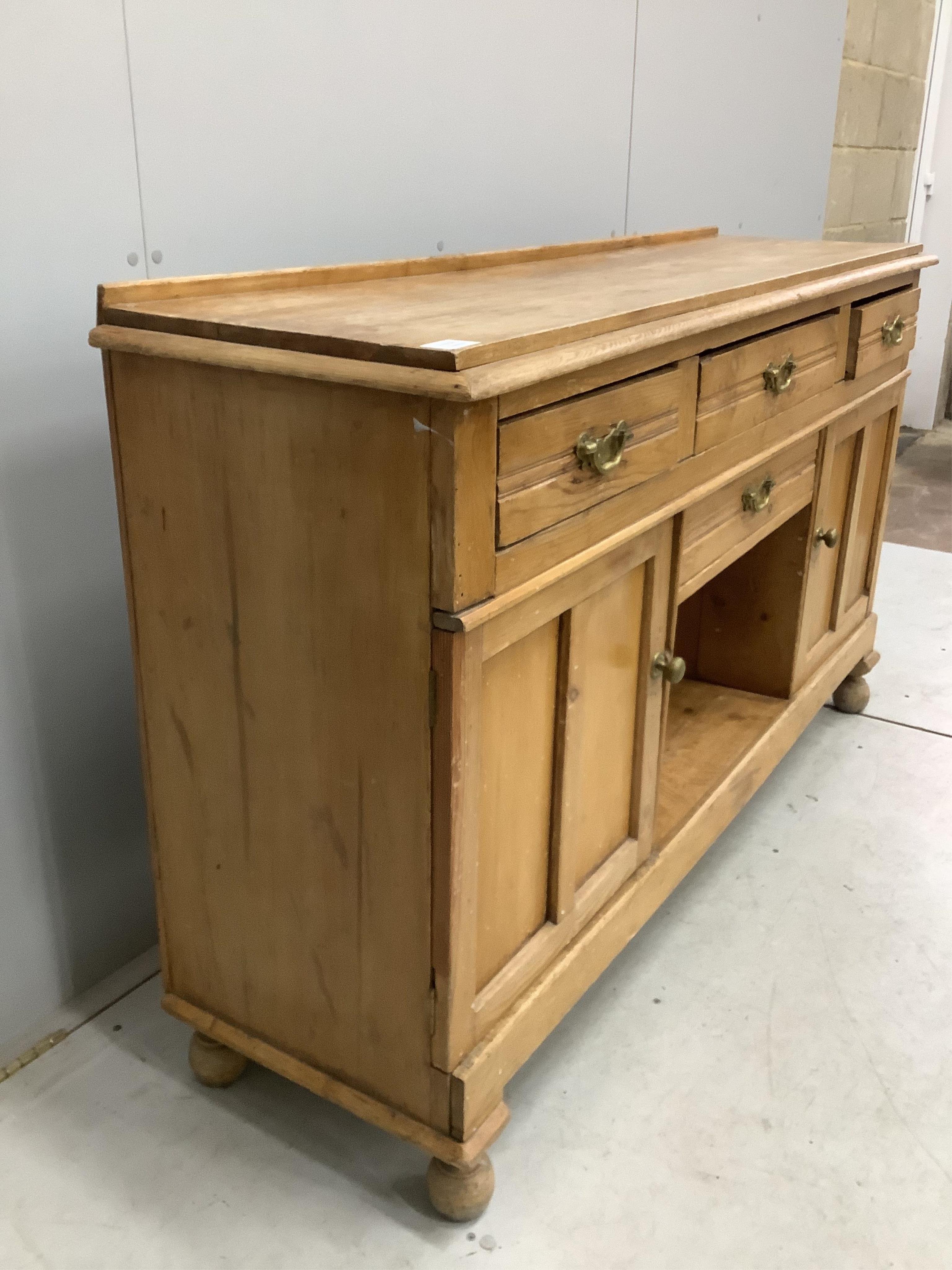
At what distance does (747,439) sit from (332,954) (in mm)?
846

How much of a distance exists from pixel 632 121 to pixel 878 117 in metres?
1.83

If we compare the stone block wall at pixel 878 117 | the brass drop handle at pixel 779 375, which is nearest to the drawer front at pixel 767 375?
the brass drop handle at pixel 779 375

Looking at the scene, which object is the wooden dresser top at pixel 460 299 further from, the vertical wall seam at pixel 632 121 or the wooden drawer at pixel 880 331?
the vertical wall seam at pixel 632 121

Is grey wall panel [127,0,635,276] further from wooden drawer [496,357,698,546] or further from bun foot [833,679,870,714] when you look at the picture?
bun foot [833,679,870,714]

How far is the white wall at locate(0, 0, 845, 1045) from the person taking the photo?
1230mm

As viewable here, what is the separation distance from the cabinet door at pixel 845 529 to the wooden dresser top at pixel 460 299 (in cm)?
34

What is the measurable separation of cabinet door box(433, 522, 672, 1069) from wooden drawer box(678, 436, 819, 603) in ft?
0.25

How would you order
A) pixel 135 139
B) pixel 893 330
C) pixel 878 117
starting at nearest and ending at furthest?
pixel 135 139, pixel 893 330, pixel 878 117

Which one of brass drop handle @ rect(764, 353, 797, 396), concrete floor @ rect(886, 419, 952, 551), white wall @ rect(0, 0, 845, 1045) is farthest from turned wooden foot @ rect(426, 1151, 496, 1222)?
concrete floor @ rect(886, 419, 952, 551)

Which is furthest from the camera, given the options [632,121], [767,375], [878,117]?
[878,117]

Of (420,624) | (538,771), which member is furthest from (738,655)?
(420,624)

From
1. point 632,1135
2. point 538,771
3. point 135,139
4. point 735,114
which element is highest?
point 735,114

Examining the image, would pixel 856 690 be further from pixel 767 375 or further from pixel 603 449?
pixel 603 449

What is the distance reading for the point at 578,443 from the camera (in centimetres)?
105
